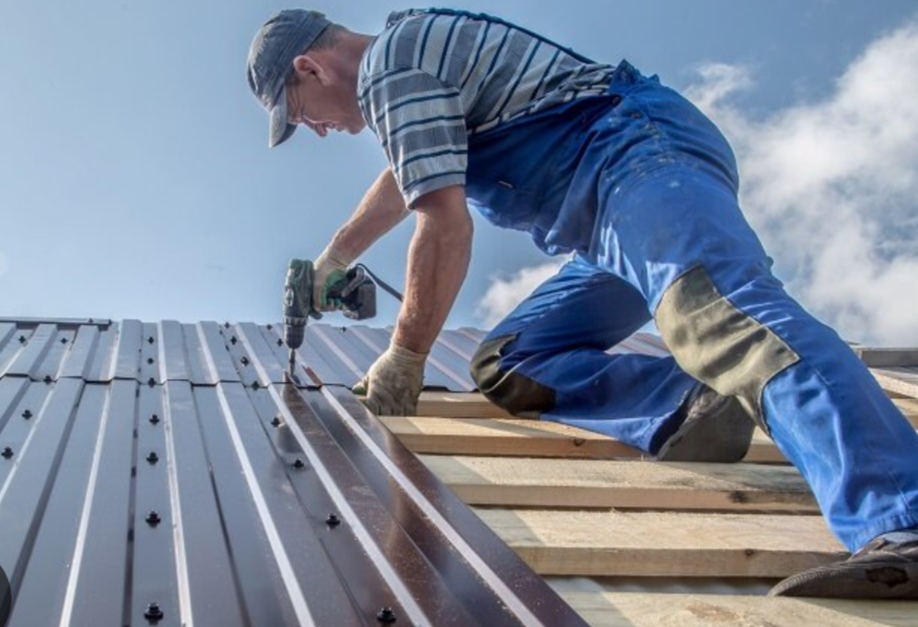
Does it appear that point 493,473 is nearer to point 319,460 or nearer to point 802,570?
point 319,460

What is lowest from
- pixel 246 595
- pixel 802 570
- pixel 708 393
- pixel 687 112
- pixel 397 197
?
pixel 246 595

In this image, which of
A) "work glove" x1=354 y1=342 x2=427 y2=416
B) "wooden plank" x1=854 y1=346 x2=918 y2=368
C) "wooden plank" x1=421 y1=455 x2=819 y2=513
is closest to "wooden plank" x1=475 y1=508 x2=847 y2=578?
"wooden plank" x1=421 y1=455 x2=819 y2=513

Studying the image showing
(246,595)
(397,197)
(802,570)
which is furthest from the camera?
(397,197)

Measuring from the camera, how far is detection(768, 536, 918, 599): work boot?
1.95 meters

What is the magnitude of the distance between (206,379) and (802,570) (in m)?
2.14

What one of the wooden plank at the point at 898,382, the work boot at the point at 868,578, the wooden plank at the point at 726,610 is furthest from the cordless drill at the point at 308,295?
the work boot at the point at 868,578

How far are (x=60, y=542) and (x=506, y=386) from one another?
1.95 metres

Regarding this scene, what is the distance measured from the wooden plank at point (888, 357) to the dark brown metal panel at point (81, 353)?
3177mm

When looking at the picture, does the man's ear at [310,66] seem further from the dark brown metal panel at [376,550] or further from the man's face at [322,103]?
the dark brown metal panel at [376,550]

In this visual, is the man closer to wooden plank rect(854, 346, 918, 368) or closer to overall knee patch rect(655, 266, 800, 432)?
overall knee patch rect(655, 266, 800, 432)

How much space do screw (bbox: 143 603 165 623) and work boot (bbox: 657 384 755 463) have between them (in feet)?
5.60

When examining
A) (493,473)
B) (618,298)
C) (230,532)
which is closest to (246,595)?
(230,532)

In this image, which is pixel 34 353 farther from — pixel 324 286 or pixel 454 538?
pixel 454 538

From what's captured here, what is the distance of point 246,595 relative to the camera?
5.74ft
